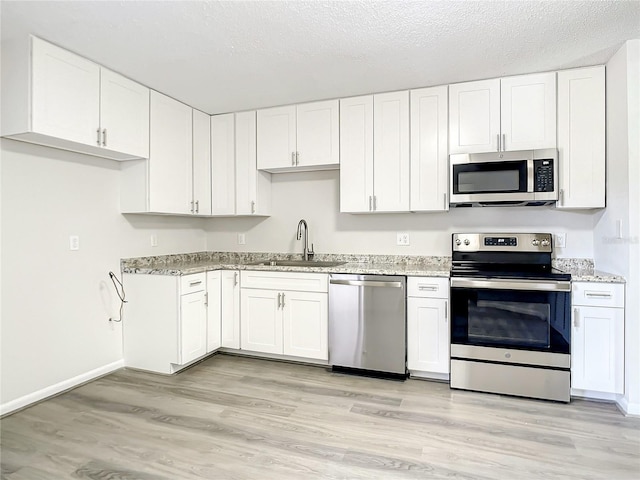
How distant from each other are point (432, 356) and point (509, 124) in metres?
1.93

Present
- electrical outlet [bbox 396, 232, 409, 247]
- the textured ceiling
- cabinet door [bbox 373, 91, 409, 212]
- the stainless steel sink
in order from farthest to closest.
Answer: the stainless steel sink < electrical outlet [bbox 396, 232, 409, 247] < cabinet door [bbox 373, 91, 409, 212] < the textured ceiling

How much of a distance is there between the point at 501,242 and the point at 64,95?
11.3 ft

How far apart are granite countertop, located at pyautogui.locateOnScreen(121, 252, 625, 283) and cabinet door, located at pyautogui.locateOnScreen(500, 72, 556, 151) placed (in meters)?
1.02

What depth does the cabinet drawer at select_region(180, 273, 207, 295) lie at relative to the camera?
3.07m

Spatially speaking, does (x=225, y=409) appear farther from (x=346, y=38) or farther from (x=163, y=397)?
(x=346, y=38)

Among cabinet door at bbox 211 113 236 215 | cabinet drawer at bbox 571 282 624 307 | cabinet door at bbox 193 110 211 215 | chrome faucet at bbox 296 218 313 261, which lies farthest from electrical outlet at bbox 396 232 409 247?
cabinet door at bbox 193 110 211 215

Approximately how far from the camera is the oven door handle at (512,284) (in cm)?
256

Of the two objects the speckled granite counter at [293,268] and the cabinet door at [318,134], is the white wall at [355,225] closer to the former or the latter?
the speckled granite counter at [293,268]

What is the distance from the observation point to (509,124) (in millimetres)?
2887

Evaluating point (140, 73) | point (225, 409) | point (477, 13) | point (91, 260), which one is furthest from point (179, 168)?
point (477, 13)

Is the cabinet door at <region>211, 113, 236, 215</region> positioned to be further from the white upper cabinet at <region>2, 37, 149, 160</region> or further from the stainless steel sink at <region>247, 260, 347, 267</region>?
the white upper cabinet at <region>2, 37, 149, 160</region>

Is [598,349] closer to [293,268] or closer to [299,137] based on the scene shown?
[293,268]

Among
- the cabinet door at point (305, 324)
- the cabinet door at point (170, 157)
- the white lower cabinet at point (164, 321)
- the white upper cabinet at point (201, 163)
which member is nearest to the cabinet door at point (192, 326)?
the white lower cabinet at point (164, 321)

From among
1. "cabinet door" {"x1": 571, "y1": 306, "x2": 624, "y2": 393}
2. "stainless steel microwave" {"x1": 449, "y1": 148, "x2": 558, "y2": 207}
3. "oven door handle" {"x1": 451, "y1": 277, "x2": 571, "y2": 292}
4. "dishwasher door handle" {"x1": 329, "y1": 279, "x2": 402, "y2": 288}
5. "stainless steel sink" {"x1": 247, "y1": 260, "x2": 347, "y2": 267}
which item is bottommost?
"cabinet door" {"x1": 571, "y1": 306, "x2": 624, "y2": 393}
